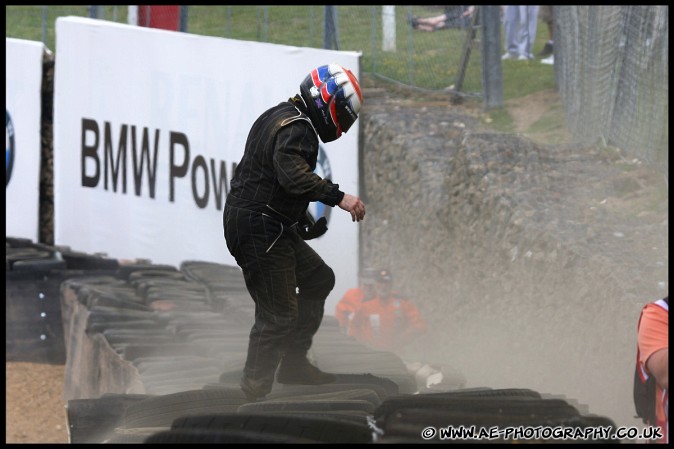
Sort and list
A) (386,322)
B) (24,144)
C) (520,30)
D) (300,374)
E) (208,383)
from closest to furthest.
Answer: (300,374) → (208,383) → (386,322) → (24,144) → (520,30)

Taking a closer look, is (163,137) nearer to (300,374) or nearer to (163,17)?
(163,17)

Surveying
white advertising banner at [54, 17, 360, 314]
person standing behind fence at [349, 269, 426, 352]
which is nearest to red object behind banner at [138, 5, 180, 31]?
white advertising banner at [54, 17, 360, 314]

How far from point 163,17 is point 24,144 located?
3160 millimetres

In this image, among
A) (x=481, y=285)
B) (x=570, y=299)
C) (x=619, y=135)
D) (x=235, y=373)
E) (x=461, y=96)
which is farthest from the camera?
(x=461, y=96)

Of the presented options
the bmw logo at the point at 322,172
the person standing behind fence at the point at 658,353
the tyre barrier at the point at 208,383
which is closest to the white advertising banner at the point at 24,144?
the tyre barrier at the point at 208,383

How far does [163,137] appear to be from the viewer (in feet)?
40.0

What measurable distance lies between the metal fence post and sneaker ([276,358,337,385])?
708cm

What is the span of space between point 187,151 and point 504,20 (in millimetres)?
5607

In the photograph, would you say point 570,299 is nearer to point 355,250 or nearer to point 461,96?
point 355,250

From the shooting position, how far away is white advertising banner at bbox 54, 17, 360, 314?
11.1 m

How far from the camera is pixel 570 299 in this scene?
7531 mm

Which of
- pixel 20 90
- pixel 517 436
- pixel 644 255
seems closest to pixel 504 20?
pixel 20 90

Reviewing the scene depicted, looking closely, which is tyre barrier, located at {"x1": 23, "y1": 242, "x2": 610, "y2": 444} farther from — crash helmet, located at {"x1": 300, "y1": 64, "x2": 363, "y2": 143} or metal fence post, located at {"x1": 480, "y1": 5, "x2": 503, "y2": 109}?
metal fence post, located at {"x1": 480, "y1": 5, "x2": 503, "y2": 109}

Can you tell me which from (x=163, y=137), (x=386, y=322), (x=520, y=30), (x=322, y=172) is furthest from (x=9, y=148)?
(x=520, y=30)
